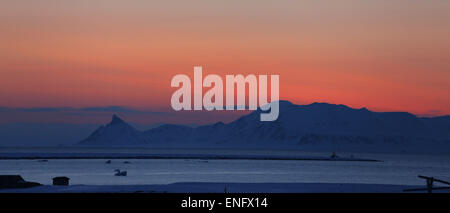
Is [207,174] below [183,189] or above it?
above

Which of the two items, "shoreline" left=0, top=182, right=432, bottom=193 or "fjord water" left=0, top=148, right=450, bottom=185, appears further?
"fjord water" left=0, top=148, right=450, bottom=185

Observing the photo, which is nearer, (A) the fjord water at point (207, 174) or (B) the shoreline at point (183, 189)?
(B) the shoreline at point (183, 189)

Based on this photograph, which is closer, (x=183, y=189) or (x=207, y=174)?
(x=183, y=189)

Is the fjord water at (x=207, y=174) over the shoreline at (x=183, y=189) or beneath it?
over

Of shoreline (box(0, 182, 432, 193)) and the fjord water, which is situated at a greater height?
the fjord water
